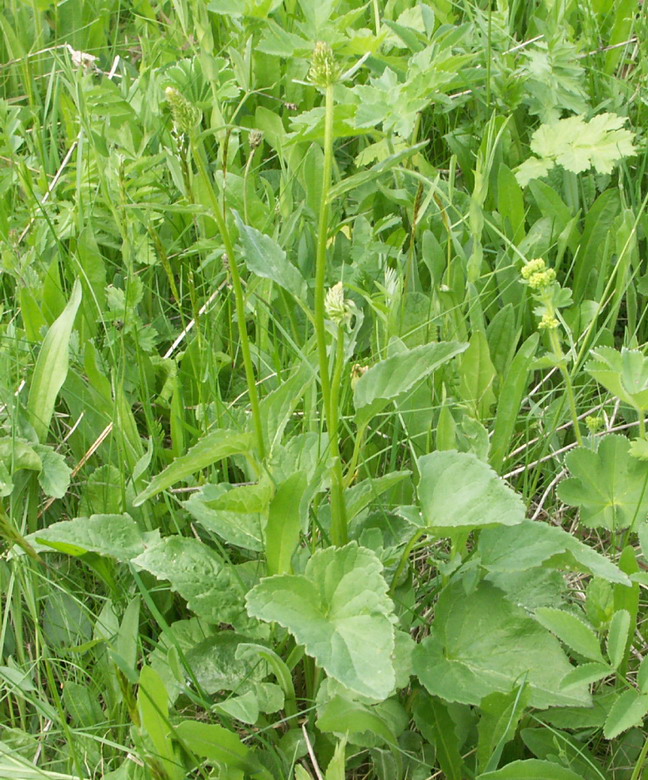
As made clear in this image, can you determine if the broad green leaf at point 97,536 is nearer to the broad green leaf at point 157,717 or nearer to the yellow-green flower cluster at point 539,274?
the broad green leaf at point 157,717

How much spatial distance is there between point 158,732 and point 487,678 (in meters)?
0.48

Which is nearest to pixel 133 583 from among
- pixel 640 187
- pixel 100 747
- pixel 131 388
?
pixel 100 747

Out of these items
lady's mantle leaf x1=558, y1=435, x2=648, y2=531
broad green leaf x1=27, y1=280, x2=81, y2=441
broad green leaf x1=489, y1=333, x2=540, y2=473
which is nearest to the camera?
lady's mantle leaf x1=558, y1=435, x2=648, y2=531

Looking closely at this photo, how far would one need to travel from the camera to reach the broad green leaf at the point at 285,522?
1.36m

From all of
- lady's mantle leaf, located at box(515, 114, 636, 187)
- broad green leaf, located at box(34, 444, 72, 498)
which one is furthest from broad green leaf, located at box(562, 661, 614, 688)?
lady's mantle leaf, located at box(515, 114, 636, 187)

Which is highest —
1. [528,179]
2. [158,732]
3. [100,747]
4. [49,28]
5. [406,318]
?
[49,28]

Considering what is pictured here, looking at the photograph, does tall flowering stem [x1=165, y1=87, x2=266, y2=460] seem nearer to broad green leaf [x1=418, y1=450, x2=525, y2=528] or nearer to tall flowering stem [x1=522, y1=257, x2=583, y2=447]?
broad green leaf [x1=418, y1=450, x2=525, y2=528]

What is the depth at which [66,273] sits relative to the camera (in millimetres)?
2246

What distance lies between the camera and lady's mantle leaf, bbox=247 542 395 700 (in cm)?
114

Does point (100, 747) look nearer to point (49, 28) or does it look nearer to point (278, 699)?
point (278, 699)

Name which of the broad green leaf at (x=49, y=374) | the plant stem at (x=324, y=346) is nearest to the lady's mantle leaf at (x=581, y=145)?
the plant stem at (x=324, y=346)

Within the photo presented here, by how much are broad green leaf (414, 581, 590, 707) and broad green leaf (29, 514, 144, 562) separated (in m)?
0.50

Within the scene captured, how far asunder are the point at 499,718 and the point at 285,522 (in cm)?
41

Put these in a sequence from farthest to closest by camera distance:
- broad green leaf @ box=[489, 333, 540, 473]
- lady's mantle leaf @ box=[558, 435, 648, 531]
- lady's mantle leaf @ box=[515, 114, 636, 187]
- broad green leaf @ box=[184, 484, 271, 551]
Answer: lady's mantle leaf @ box=[515, 114, 636, 187], broad green leaf @ box=[489, 333, 540, 473], lady's mantle leaf @ box=[558, 435, 648, 531], broad green leaf @ box=[184, 484, 271, 551]
